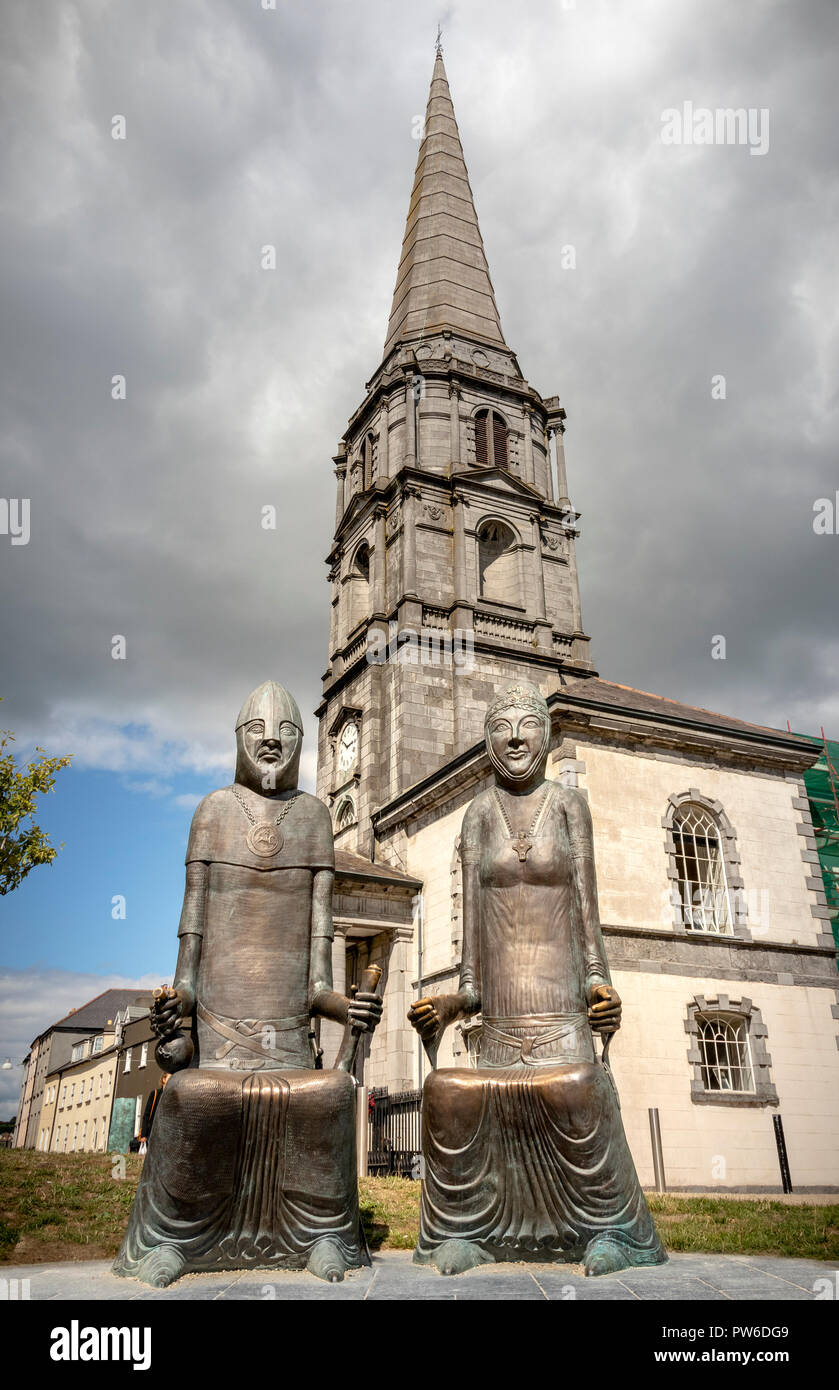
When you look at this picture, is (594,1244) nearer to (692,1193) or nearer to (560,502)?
(692,1193)

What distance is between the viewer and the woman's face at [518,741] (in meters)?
6.81

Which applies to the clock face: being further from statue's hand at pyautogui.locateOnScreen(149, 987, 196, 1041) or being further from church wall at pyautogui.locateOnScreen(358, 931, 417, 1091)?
statue's hand at pyautogui.locateOnScreen(149, 987, 196, 1041)

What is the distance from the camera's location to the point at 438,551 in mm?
32312

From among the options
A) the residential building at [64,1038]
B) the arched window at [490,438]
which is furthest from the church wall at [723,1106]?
the residential building at [64,1038]

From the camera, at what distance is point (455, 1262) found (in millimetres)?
5230

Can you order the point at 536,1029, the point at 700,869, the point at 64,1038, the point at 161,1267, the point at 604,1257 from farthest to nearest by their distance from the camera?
the point at 64,1038
the point at 700,869
the point at 536,1029
the point at 604,1257
the point at 161,1267

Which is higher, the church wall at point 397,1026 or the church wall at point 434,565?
the church wall at point 434,565

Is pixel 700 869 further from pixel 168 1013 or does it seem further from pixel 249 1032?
pixel 168 1013

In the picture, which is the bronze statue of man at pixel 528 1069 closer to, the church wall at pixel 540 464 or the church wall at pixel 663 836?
the church wall at pixel 663 836

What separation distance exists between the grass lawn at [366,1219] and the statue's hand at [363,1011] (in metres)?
2.89

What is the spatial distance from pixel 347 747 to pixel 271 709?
25.1 m

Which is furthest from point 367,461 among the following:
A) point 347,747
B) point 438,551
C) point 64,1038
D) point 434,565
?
point 64,1038
